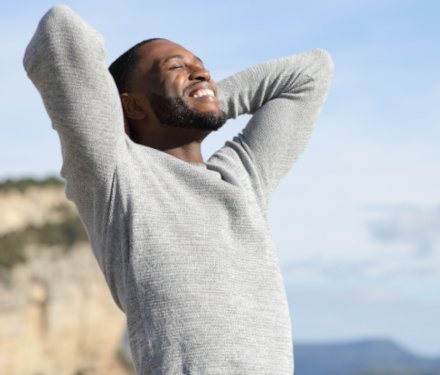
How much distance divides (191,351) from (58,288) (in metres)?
38.1

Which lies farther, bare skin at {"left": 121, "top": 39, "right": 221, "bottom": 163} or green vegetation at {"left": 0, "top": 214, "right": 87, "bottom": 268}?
green vegetation at {"left": 0, "top": 214, "right": 87, "bottom": 268}

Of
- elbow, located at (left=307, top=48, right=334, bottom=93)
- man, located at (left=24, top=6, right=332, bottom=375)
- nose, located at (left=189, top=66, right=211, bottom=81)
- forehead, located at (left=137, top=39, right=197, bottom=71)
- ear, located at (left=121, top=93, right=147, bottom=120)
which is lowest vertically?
man, located at (left=24, top=6, right=332, bottom=375)

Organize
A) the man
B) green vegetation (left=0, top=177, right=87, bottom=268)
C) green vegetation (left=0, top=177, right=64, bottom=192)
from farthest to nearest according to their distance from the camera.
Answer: green vegetation (left=0, top=177, right=64, bottom=192)
green vegetation (left=0, top=177, right=87, bottom=268)
the man

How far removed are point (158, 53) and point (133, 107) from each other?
6.8 inches

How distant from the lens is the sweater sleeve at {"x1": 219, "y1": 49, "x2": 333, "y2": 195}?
3867mm

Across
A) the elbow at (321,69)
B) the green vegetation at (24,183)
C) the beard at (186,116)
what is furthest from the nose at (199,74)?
the green vegetation at (24,183)

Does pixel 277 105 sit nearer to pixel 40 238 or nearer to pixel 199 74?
pixel 199 74

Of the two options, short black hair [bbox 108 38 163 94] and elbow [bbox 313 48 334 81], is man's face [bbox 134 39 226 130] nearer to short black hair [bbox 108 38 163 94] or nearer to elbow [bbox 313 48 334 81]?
short black hair [bbox 108 38 163 94]

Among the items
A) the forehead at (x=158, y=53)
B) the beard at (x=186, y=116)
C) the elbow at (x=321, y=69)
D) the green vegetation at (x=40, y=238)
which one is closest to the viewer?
the beard at (x=186, y=116)

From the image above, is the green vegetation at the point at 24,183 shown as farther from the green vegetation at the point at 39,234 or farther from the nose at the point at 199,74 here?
the nose at the point at 199,74

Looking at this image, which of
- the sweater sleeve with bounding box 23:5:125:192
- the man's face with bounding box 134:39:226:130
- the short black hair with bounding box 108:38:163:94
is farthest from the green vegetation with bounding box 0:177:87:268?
the sweater sleeve with bounding box 23:5:125:192

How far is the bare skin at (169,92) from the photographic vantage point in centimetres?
364

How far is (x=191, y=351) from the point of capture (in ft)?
10.7

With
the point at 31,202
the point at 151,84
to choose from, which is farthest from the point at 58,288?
the point at 151,84
